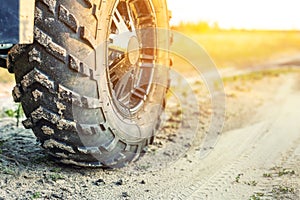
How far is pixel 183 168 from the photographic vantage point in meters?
3.64

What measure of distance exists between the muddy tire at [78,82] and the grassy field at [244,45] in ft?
31.9

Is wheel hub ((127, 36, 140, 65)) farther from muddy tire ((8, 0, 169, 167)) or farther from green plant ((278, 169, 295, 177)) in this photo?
green plant ((278, 169, 295, 177))

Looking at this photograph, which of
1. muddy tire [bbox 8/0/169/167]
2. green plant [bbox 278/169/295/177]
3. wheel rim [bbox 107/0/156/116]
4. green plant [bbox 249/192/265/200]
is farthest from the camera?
green plant [bbox 278/169/295/177]

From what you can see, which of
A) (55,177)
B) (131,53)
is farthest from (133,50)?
(55,177)

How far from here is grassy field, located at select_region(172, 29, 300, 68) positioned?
Result: 15.4 metres

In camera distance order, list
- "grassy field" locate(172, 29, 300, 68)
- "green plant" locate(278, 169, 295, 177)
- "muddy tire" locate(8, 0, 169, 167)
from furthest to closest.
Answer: "grassy field" locate(172, 29, 300, 68)
"green plant" locate(278, 169, 295, 177)
"muddy tire" locate(8, 0, 169, 167)

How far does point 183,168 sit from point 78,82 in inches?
50.5

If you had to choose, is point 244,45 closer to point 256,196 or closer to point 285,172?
point 285,172

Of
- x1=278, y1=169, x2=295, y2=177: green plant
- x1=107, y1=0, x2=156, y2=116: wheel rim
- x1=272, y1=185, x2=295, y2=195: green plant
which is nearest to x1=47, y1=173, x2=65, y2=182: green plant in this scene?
x1=107, y1=0, x2=156, y2=116: wheel rim

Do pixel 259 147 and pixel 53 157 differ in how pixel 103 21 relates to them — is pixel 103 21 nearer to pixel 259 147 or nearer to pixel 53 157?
pixel 53 157

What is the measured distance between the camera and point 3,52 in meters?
2.95

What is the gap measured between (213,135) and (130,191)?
192cm

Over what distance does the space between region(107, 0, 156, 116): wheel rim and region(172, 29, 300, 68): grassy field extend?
914 cm

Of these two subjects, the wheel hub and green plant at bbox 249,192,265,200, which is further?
the wheel hub
